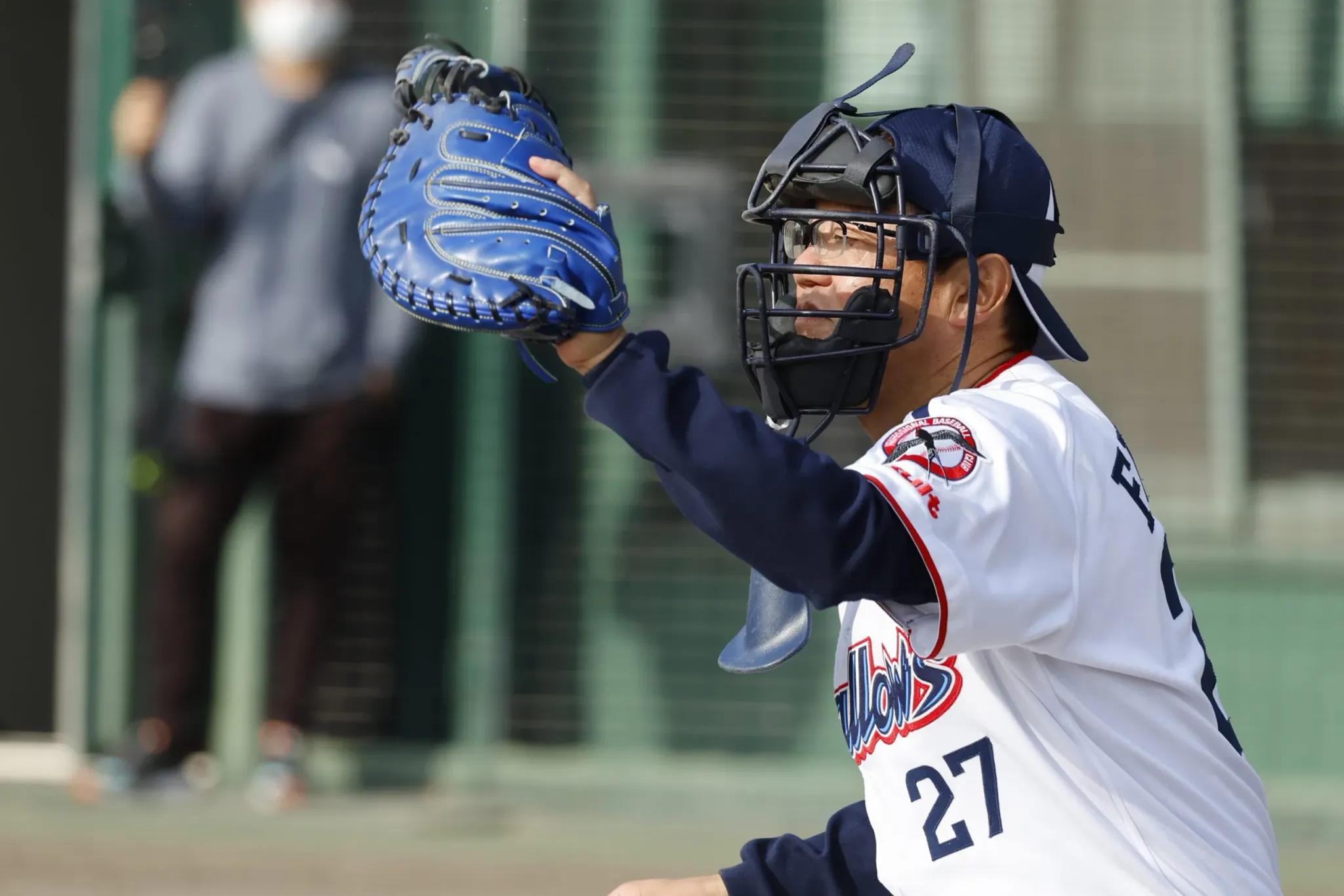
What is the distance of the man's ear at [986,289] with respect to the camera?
206 centimetres

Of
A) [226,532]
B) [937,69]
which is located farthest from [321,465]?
[937,69]

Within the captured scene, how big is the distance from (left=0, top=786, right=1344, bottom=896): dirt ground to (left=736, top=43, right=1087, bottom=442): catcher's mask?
10.2ft

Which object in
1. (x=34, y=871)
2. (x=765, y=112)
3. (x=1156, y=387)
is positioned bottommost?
(x=34, y=871)

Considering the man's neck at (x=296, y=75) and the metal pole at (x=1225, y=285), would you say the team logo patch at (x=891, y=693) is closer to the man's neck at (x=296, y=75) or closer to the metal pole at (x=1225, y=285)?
the metal pole at (x=1225, y=285)

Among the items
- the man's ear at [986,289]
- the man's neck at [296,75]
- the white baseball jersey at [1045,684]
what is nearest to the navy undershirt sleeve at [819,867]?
the white baseball jersey at [1045,684]

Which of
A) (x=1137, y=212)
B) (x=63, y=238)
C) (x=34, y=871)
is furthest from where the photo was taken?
(x=63, y=238)

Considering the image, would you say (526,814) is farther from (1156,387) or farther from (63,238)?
(63,238)

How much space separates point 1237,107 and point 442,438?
268cm

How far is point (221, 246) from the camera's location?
5.40 meters

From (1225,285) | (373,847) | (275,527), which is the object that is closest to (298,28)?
(275,527)

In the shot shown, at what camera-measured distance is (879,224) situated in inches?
79.0

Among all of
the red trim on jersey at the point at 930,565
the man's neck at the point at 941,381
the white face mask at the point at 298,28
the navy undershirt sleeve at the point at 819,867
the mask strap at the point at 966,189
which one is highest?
the white face mask at the point at 298,28

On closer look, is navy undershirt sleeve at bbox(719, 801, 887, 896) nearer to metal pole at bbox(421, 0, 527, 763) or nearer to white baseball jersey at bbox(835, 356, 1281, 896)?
white baseball jersey at bbox(835, 356, 1281, 896)

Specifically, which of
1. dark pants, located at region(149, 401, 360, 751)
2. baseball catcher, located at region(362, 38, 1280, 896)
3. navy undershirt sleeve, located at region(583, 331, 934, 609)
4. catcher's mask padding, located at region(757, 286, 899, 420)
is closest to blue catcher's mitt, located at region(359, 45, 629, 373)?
baseball catcher, located at region(362, 38, 1280, 896)
